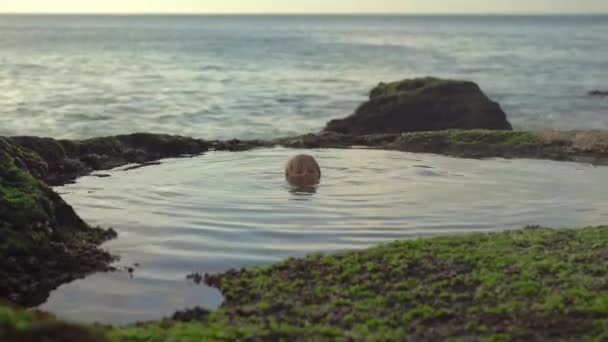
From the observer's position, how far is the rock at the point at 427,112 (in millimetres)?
25656

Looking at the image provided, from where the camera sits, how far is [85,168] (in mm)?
17266

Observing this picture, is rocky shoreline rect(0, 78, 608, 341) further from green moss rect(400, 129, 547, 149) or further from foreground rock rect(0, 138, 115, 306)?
green moss rect(400, 129, 547, 149)

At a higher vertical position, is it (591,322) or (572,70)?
(572,70)

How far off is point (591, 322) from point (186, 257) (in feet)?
17.0

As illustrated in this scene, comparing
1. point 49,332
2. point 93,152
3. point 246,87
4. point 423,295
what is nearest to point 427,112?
point 93,152

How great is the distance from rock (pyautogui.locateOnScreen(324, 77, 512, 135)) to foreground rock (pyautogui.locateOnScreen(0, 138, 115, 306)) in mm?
14847

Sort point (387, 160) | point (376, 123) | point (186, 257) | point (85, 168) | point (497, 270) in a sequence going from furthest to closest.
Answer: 1. point (376, 123)
2. point (387, 160)
3. point (85, 168)
4. point (186, 257)
5. point (497, 270)

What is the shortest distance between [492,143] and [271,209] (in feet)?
25.8

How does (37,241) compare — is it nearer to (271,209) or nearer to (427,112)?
(271,209)

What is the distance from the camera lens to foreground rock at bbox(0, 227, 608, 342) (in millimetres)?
7777

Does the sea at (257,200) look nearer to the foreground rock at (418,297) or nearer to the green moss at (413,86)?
the foreground rock at (418,297)

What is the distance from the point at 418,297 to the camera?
8.69 m

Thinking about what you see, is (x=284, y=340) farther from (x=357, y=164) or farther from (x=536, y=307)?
(x=357, y=164)

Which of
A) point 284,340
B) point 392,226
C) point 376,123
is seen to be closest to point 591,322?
point 284,340
